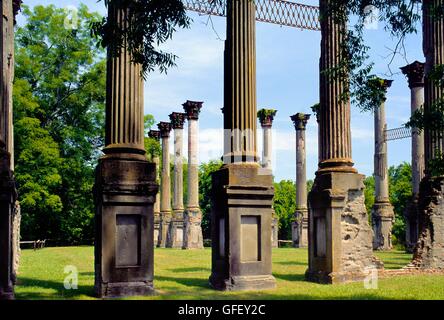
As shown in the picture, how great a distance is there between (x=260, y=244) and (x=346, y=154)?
3898 mm

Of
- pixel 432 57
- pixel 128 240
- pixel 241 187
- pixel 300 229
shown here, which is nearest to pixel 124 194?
pixel 128 240

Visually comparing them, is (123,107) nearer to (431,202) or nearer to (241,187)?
(241,187)

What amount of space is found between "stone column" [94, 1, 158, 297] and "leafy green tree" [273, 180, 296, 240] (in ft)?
162

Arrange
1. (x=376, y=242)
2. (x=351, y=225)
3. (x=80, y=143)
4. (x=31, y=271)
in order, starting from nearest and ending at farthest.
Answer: (x=351, y=225) → (x=31, y=271) → (x=376, y=242) → (x=80, y=143)

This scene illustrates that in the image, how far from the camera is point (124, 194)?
11.4 metres

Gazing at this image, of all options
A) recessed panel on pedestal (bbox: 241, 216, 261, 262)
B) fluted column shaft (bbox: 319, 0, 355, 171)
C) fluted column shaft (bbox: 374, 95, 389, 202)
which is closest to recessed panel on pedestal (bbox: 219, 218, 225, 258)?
recessed panel on pedestal (bbox: 241, 216, 261, 262)

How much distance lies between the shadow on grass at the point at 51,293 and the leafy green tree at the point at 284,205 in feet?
156

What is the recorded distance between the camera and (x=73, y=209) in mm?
39125

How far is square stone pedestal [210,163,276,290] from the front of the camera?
41.7 ft

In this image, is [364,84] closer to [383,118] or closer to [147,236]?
[147,236]

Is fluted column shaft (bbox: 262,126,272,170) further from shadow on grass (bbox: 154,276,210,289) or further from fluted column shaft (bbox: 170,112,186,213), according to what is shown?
shadow on grass (bbox: 154,276,210,289)

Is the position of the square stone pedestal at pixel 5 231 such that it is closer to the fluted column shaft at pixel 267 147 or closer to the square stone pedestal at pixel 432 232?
the square stone pedestal at pixel 432 232

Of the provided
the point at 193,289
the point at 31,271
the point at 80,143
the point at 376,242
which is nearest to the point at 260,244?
the point at 193,289

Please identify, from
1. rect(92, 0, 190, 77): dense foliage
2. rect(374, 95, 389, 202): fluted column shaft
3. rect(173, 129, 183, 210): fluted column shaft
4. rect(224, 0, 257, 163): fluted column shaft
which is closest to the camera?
rect(92, 0, 190, 77): dense foliage
